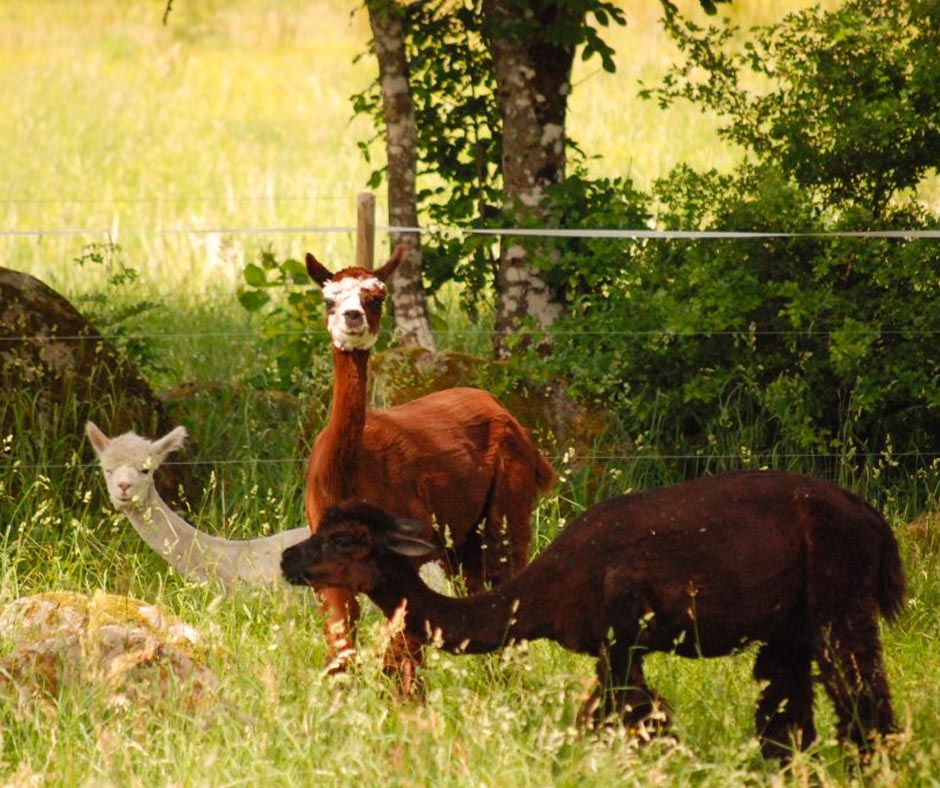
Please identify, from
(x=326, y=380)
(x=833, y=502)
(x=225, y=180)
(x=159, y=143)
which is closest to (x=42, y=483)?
(x=326, y=380)

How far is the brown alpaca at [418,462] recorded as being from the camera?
241 inches

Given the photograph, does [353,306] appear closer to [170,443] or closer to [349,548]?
[349,548]

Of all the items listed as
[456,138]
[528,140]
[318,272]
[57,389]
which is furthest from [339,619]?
[456,138]

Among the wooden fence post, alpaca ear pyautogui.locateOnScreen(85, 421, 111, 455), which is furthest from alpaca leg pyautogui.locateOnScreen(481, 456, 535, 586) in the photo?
alpaca ear pyautogui.locateOnScreen(85, 421, 111, 455)

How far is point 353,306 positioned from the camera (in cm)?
612

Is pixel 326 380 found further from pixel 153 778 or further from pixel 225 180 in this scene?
pixel 225 180

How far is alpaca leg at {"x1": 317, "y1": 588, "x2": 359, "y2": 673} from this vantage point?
19.7 feet

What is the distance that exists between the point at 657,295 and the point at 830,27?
1647mm

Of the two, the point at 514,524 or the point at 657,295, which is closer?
the point at 514,524

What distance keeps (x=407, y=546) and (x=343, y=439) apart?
99 centimetres

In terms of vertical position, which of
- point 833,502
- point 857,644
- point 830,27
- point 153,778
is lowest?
point 153,778

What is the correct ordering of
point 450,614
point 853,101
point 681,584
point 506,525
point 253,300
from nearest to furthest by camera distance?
point 681,584 → point 450,614 → point 506,525 → point 853,101 → point 253,300

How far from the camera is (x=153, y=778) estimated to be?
5.15 m

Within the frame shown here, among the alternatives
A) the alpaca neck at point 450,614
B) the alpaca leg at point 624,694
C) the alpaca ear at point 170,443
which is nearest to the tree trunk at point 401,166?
the alpaca ear at point 170,443
